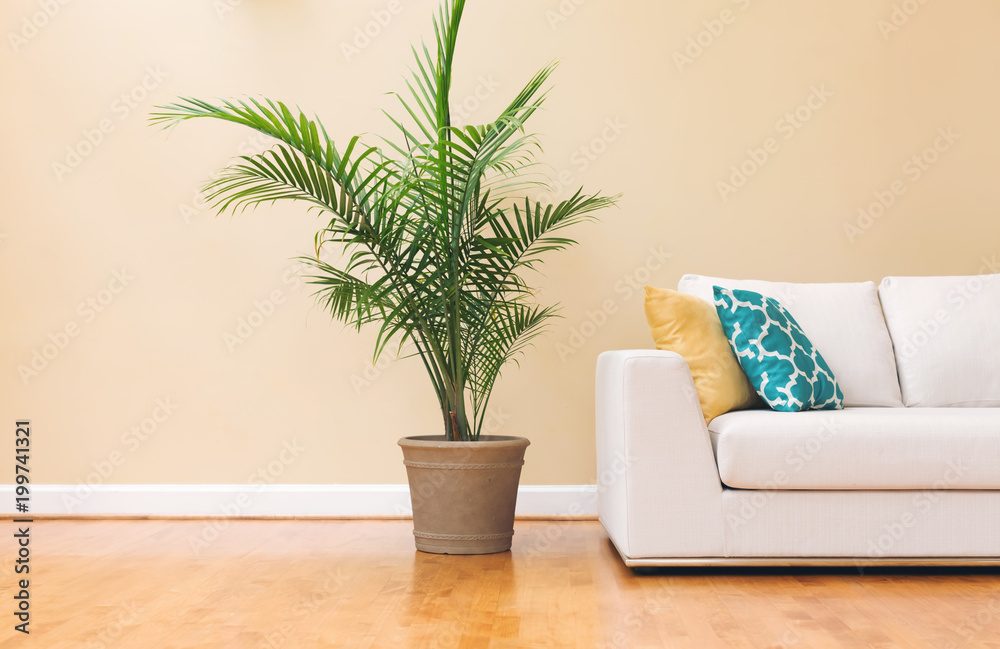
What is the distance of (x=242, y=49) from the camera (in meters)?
3.11

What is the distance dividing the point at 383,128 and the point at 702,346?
5.02ft

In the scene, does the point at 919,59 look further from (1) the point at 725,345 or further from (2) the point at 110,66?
(2) the point at 110,66

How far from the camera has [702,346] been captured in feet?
7.63

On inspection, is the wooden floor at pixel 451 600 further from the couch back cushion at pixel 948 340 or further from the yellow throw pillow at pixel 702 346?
the couch back cushion at pixel 948 340

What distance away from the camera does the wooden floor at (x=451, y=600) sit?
1.60 meters

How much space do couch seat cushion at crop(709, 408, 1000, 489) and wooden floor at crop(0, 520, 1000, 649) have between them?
0.26 m

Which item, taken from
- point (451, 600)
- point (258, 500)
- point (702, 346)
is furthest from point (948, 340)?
point (258, 500)

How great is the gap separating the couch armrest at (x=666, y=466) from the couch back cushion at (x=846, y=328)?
657 mm

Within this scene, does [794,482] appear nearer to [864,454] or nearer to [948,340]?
[864,454]

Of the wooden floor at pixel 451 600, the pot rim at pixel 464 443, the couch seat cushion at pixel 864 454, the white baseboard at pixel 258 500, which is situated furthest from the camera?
the white baseboard at pixel 258 500

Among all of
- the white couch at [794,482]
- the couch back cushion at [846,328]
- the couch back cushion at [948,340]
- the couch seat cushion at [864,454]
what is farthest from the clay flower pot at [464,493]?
the couch back cushion at [948,340]

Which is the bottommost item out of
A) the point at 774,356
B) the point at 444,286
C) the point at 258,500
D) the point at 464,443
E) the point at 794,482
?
the point at 258,500

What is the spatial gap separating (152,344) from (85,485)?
0.59 m

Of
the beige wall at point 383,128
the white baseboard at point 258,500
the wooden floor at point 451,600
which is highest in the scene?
the beige wall at point 383,128
